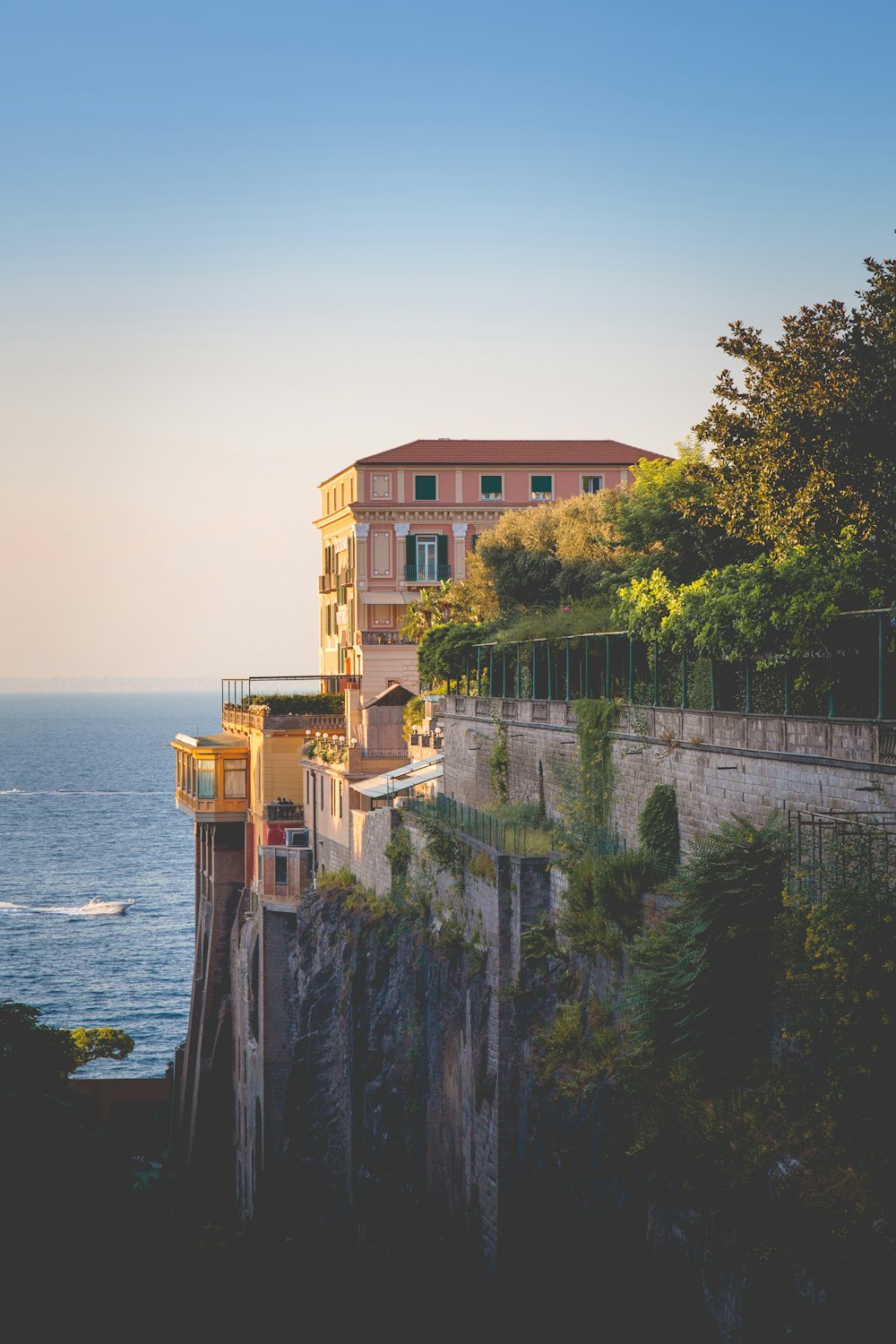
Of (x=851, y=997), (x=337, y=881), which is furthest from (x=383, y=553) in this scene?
(x=851, y=997)

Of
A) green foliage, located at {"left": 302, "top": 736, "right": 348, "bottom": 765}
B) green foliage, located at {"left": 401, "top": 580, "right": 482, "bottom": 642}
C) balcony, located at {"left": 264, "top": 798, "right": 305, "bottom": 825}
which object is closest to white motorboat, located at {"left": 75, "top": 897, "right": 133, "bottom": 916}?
green foliage, located at {"left": 401, "top": 580, "right": 482, "bottom": 642}

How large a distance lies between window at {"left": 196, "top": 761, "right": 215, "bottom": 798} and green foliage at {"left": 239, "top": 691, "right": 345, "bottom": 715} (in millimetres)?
2884

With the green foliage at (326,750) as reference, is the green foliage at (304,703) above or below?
above

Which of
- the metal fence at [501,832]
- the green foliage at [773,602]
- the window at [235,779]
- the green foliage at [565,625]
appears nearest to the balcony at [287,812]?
the window at [235,779]

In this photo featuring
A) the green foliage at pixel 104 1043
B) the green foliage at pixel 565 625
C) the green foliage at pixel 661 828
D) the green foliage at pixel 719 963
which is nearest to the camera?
the green foliage at pixel 719 963

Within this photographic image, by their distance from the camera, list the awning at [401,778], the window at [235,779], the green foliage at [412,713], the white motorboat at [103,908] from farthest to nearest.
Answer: the white motorboat at [103,908] < the window at [235,779] < the green foliage at [412,713] < the awning at [401,778]

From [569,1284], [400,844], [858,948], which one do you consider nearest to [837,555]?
[858,948]

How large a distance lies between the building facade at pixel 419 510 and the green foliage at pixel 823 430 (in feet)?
133

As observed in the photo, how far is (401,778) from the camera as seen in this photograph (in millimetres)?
44406

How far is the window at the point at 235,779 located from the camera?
5809 centimetres

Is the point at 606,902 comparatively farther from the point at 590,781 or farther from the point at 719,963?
the point at 590,781

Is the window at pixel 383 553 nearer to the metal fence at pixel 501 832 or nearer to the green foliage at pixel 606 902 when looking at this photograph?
the metal fence at pixel 501 832

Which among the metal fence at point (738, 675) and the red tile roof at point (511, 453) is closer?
the metal fence at point (738, 675)

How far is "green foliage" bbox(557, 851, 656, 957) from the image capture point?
24.1 m
